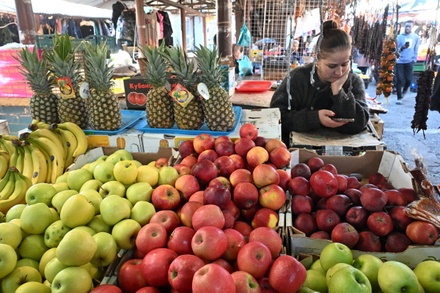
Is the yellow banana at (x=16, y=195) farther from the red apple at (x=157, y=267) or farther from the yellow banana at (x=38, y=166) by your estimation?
the red apple at (x=157, y=267)

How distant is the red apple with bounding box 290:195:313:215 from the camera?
171 cm

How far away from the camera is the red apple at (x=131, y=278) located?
1.22 m

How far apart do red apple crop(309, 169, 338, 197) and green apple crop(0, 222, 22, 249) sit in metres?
1.43

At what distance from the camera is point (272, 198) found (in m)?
1.62

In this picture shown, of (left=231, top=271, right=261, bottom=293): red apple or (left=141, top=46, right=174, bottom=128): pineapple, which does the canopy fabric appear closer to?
(left=141, top=46, right=174, bottom=128): pineapple

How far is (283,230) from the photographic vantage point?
60.4 inches

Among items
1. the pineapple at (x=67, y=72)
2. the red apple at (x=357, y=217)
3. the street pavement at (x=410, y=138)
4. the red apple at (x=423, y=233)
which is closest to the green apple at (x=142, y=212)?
the red apple at (x=357, y=217)

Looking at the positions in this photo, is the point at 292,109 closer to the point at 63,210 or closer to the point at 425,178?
the point at 425,178

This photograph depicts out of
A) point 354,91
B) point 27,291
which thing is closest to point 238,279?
point 27,291

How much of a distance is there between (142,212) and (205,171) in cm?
38

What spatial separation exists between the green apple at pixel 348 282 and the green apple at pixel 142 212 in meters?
0.82

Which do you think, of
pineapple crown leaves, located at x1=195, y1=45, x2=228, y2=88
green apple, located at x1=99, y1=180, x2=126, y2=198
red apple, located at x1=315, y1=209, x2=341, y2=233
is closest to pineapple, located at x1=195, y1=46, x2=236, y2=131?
pineapple crown leaves, located at x1=195, y1=45, x2=228, y2=88

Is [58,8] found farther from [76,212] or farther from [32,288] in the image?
[32,288]

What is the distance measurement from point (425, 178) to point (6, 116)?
5.21 m
